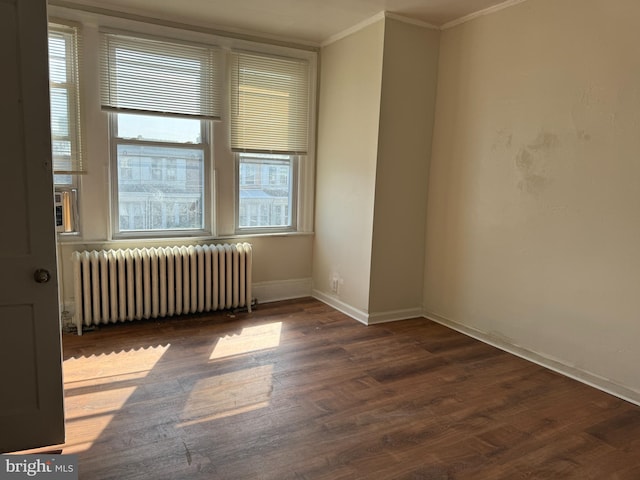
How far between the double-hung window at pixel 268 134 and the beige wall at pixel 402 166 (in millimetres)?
1122

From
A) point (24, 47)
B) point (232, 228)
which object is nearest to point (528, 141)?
point (232, 228)

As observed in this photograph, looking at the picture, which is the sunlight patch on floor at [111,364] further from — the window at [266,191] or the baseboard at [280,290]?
the window at [266,191]

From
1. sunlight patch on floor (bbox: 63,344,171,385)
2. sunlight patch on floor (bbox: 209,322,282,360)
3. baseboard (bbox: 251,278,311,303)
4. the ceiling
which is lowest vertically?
sunlight patch on floor (bbox: 63,344,171,385)

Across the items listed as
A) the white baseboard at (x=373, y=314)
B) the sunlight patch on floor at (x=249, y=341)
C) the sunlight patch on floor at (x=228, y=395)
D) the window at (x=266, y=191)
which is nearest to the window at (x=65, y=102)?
the window at (x=266, y=191)

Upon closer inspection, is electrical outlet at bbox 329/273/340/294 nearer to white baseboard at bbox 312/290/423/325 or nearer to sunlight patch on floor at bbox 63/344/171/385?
white baseboard at bbox 312/290/423/325

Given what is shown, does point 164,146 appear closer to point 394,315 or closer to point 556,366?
point 394,315

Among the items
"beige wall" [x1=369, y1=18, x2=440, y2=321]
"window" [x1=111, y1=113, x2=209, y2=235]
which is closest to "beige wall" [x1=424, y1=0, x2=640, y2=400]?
"beige wall" [x1=369, y1=18, x2=440, y2=321]

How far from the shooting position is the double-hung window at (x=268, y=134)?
15.0ft

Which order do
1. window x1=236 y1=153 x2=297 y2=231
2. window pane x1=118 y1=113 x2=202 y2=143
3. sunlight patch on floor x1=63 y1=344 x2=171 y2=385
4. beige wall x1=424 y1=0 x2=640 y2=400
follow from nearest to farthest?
beige wall x1=424 y1=0 x2=640 y2=400
sunlight patch on floor x1=63 y1=344 x2=171 y2=385
window pane x1=118 y1=113 x2=202 y2=143
window x1=236 y1=153 x2=297 y2=231

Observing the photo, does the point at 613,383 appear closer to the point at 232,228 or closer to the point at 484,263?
the point at 484,263

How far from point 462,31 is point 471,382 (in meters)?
2.94

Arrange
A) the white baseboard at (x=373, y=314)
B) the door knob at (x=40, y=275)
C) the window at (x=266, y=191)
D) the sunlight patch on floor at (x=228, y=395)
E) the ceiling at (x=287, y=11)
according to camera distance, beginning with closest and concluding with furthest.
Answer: the door knob at (x=40, y=275) → the sunlight patch on floor at (x=228, y=395) → the ceiling at (x=287, y=11) → the white baseboard at (x=373, y=314) → the window at (x=266, y=191)

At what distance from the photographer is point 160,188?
4.36 metres

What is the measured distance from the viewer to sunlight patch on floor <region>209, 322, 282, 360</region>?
3.61 meters
